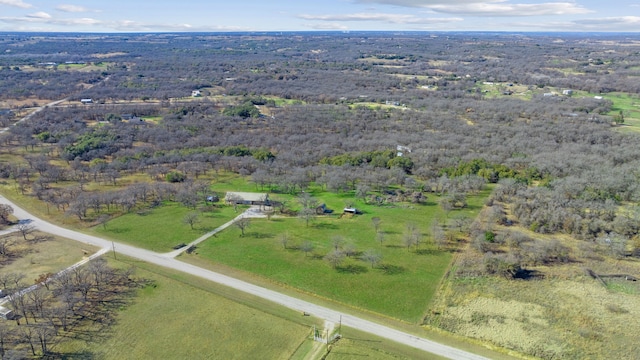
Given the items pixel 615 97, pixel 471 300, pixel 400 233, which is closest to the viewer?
pixel 471 300

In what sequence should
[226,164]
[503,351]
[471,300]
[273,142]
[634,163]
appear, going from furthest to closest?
[273,142]
[226,164]
[634,163]
[471,300]
[503,351]

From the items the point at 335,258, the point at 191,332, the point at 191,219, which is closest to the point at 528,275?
the point at 335,258

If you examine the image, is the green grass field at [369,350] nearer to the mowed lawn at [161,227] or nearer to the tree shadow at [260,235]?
the tree shadow at [260,235]

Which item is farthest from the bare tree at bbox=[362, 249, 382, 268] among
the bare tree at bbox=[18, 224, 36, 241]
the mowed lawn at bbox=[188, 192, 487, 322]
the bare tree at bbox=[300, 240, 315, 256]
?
the bare tree at bbox=[18, 224, 36, 241]

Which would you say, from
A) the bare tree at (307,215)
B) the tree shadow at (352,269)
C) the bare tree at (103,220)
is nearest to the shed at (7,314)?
the bare tree at (103,220)

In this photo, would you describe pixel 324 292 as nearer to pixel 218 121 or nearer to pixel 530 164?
Answer: pixel 530 164

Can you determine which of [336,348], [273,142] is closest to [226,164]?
[273,142]

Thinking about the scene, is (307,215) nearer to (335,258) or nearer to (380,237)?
(380,237)
